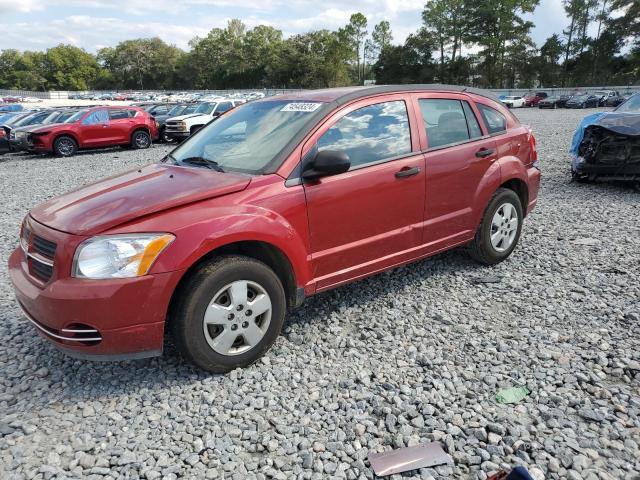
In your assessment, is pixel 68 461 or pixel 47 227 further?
pixel 47 227

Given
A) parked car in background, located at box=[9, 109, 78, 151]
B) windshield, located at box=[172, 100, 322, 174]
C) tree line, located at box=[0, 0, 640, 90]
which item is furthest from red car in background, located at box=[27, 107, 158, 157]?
tree line, located at box=[0, 0, 640, 90]

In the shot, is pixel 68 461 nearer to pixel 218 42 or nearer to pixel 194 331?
pixel 194 331

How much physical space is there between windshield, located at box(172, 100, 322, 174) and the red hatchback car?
2 cm

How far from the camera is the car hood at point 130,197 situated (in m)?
2.90

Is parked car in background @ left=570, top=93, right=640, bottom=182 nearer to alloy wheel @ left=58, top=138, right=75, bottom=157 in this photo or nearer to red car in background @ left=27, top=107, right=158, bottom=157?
red car in background @ left=27, top=107, right=158, bottom=157

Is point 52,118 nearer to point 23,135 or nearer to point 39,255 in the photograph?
point 23,135

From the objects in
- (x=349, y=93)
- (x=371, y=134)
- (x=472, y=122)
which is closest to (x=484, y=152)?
(x=472, y=122)

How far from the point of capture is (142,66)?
126 m

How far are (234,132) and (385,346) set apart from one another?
6.60ft

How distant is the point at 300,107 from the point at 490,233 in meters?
2.27

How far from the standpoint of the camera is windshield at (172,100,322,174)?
137 inches

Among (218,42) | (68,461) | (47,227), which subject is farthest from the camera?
(218,42)

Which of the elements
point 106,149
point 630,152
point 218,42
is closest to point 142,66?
point 218,42

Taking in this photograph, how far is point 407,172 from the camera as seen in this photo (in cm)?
387
